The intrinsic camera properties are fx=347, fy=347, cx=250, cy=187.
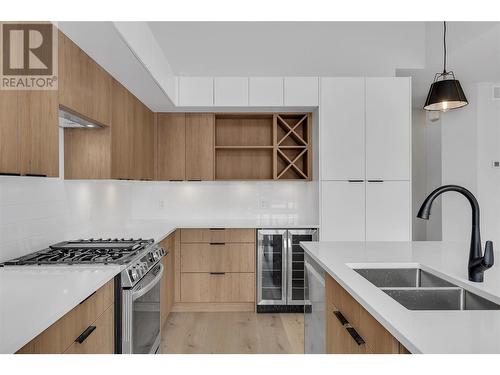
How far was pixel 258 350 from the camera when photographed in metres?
2.84

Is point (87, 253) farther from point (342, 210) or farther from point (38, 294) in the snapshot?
point (342, 210)

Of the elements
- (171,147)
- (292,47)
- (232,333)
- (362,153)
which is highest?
(292,47)

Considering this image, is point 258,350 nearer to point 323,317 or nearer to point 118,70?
point 323,317

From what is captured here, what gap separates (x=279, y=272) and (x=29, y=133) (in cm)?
273

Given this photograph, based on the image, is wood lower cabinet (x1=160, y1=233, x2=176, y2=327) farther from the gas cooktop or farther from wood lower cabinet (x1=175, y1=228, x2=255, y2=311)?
the gas cooktop

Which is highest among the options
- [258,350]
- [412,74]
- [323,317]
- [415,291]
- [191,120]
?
[412,74]

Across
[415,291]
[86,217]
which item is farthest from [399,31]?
[86,217]

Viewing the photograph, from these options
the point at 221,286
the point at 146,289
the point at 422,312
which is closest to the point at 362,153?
the point at 221,286

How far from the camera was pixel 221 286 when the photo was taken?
12.3ft

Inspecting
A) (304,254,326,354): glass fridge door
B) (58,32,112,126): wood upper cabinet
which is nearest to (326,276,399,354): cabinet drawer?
(304,254,326,354): glass fridge door

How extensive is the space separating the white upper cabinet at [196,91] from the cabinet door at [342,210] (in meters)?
1.54

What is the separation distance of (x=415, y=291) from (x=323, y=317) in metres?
0.58

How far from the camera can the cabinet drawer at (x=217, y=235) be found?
373cm

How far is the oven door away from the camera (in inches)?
76.4
